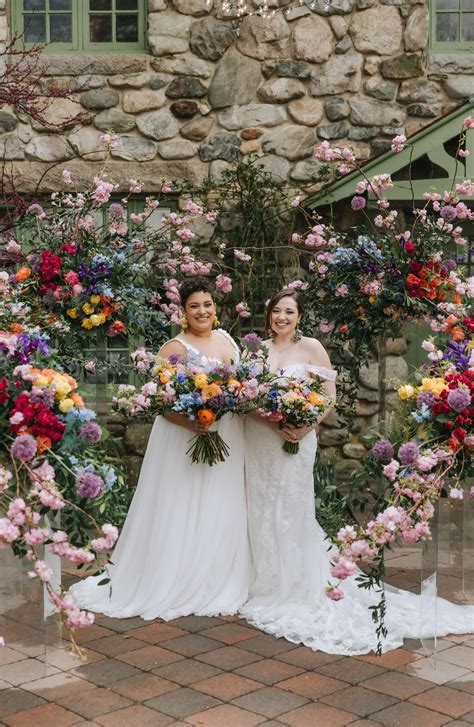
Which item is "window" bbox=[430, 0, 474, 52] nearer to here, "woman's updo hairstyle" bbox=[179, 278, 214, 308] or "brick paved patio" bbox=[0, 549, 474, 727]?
"woman's updo hairstyle" bbox=[179, 278, 214, 308]

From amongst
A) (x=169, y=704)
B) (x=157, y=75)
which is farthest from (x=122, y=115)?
(x=169, y=704)

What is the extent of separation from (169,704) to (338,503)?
2366 millimetres

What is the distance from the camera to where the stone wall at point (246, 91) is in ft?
27.5

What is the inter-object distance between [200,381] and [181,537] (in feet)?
3.37

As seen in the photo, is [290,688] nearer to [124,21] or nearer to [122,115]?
[122,115]

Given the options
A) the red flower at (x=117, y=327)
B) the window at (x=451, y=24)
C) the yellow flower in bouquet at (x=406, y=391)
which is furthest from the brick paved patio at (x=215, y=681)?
the window at (x=451, y=24)

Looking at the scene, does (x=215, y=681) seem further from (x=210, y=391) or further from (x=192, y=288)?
(x=192, y=288)

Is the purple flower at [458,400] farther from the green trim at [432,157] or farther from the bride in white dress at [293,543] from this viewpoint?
the green trim at [432,157]

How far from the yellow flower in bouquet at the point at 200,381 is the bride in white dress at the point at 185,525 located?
205 millimetres

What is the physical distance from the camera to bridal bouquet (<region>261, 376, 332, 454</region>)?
5426mm

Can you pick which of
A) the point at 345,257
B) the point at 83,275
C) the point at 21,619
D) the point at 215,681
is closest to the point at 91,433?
the point at 21,619

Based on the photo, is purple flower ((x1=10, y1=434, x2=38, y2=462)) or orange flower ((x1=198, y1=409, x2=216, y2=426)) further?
orange flower ((x1=198, y1=409, x2=216, y2=426))

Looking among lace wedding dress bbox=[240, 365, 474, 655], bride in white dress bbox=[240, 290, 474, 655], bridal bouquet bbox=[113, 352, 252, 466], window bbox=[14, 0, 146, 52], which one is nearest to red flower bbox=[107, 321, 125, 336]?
bridal bouquet bbox=[113, 352, 252, 466]

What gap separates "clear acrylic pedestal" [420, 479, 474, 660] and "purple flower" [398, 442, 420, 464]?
73cm
